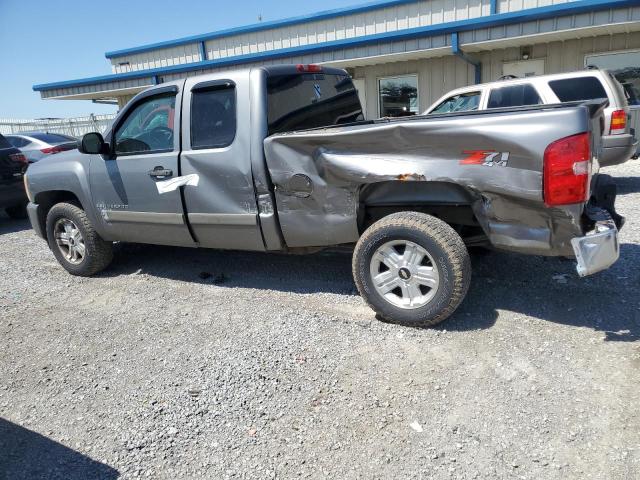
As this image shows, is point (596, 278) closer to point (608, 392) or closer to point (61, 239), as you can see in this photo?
point (608, 392)

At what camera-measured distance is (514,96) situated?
7.92m

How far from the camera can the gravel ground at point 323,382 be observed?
2.43 metres

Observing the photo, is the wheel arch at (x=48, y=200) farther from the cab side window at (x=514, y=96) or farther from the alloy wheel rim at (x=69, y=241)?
the cab side window at (x=514, y=96)

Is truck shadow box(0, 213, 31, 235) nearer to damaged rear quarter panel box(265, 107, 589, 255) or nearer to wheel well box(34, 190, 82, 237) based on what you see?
wheel well box(34, 190, 82, 237)

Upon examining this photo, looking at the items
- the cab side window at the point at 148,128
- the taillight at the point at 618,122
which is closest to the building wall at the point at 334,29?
the taillight at the point at 618,122

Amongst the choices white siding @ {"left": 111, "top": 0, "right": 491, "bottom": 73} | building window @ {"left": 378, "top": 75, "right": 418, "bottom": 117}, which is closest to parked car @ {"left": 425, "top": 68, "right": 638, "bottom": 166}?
building window @ {"left": 378, "top": 75, "right": 418, "bottom": 117}

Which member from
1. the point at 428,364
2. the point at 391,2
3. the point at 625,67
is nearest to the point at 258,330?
the point at 428,364

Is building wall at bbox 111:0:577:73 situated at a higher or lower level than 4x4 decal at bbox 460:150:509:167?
higher

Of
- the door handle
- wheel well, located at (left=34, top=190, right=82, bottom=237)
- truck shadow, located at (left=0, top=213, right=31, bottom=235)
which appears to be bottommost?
truck shadow, located at (left=0, top=213, right=31, bottom=235)

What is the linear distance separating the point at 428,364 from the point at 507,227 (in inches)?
41.7

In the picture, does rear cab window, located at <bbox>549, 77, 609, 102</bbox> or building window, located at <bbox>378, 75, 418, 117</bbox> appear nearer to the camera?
rear cab window, located at <bbox>549, 77, 609, 102</bbox>

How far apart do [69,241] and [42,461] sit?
3.37 m

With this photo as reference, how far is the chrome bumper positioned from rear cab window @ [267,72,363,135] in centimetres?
244

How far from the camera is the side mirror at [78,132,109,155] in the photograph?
183 inches
